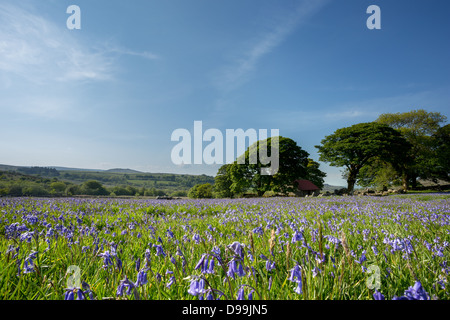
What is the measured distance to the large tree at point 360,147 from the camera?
3881 centimetres

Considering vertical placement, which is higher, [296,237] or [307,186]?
[296,237]

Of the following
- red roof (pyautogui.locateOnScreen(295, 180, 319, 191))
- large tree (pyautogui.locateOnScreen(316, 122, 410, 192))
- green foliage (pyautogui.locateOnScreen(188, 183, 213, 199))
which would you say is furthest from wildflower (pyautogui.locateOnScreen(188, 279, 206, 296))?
green foliage (pyautogui.locateOnScreen(188, 183, 213, 199))

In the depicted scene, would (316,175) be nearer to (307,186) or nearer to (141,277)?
(307,186)

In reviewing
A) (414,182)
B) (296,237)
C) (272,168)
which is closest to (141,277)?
(296,237)

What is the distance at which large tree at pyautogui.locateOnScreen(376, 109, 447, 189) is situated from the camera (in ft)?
145

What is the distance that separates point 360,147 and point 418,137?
18204mm

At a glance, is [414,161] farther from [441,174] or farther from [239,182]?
[239,182]

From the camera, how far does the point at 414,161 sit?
4509cm

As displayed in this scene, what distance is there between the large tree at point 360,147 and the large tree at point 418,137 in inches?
206

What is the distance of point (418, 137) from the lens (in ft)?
153

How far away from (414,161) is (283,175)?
28.4m

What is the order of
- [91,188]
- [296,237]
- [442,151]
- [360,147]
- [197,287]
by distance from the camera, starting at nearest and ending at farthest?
1. [197,287]
2. [296,237]
3. [360,147]
4. [91,188]
5. [442,151]
